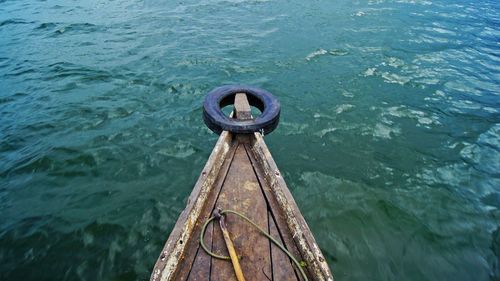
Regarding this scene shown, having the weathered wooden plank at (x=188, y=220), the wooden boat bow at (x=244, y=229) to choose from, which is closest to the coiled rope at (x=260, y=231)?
the wooden boat bow at (x=244, y=229)

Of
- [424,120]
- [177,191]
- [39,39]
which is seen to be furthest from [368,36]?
[39,39]

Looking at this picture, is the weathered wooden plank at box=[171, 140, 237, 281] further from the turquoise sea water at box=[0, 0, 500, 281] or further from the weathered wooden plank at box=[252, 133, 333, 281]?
the turquoise sea water at box=[0, 0, 500, 281]

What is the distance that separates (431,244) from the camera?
5.29 m

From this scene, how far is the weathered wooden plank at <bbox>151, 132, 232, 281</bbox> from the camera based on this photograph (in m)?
3.08

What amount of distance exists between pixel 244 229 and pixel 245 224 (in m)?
0.08

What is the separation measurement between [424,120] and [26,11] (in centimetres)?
2118

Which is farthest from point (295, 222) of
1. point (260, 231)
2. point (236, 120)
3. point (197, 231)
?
point (236, 120)

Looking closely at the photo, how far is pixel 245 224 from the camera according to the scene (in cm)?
378

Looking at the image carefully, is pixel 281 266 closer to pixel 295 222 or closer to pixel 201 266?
pixel 295 222

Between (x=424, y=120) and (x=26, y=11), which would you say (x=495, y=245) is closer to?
(x=424, y=120)

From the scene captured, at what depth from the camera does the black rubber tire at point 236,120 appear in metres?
5.40

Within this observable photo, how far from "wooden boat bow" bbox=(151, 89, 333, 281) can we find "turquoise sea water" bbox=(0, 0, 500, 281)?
1.75 meters

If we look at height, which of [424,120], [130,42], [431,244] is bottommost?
[431,244]

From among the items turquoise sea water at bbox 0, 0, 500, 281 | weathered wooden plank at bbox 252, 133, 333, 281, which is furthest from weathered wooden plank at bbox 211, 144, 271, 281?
turquoise sea water at bbox 0, 0, 500, 281
